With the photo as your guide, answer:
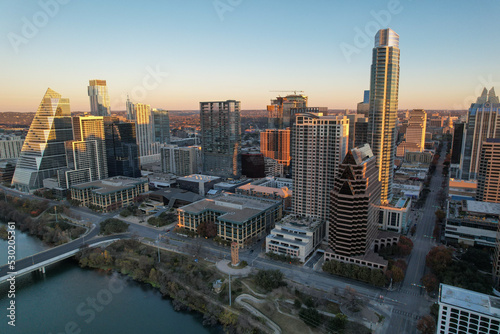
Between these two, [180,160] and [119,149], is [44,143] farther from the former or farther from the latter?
[180,160]

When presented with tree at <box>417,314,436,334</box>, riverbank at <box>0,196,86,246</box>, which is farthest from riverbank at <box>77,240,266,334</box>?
tree at <box>417,314,436,334</box>

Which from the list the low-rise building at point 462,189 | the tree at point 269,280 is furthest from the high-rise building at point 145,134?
the low-rise building at point 462,189

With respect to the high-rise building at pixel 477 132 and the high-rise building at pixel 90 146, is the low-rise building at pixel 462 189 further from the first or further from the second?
the high-rise building at pixel 90 146

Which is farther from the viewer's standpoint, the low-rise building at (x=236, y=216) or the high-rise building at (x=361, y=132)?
the high-rise building at (x=361, y=132)

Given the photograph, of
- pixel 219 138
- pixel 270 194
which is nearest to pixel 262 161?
pixel 219 138

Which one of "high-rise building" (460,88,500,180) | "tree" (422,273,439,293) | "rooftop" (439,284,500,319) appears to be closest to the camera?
"rooftop" (439,284,500,319)

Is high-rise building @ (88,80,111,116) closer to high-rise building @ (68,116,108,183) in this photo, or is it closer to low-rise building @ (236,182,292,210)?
high-rise building @ (68,116,108,183)
